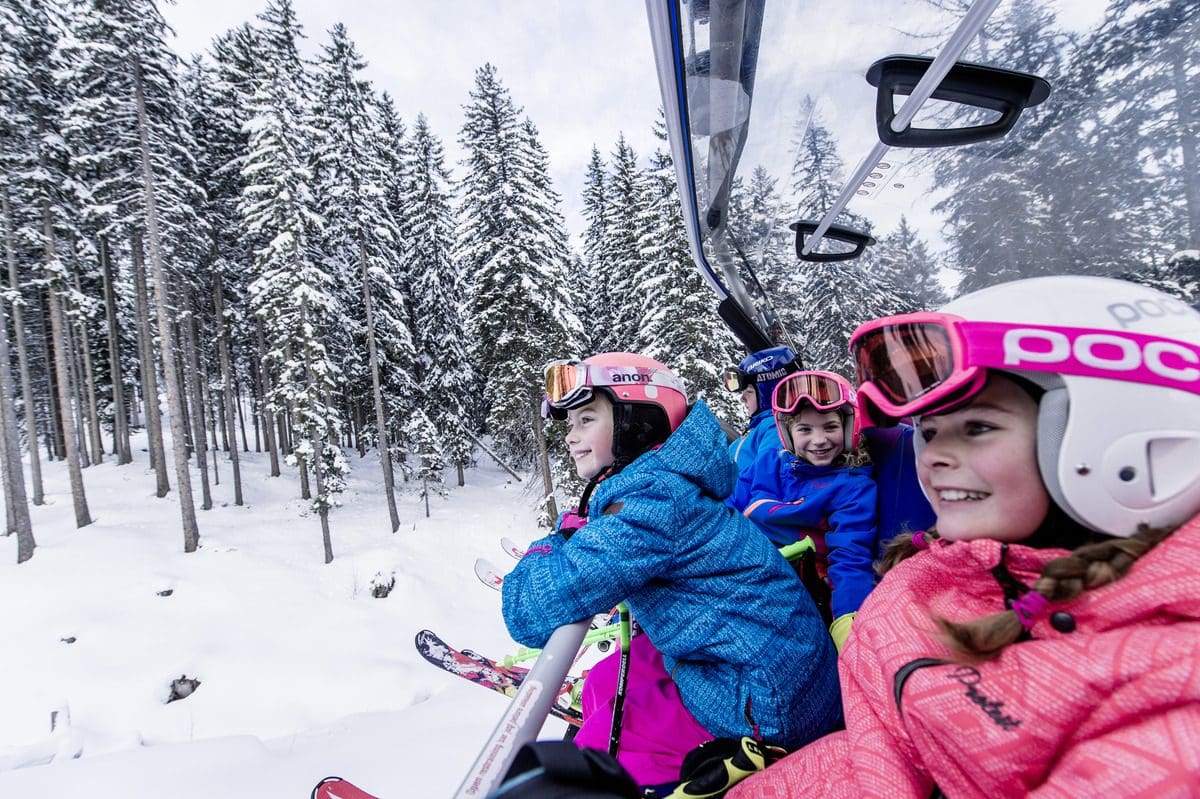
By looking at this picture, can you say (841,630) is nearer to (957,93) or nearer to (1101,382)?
(1101,382)

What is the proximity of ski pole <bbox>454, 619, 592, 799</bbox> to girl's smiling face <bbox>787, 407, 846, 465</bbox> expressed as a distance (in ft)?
6.64

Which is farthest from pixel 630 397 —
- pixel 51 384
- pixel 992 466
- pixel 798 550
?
pixel 51 384

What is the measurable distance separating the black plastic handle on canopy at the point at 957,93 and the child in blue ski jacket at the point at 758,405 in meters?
2.32

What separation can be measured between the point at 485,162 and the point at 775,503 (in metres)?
17.3

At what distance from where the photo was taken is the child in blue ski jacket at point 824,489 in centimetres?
255

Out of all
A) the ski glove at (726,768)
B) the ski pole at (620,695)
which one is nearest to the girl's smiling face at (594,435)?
the ski pole at (620,695)

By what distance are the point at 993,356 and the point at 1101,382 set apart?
0.17 metres

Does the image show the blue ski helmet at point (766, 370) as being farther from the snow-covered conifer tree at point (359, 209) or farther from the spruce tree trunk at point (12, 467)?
the spruce tree trunk at point (12, 467)

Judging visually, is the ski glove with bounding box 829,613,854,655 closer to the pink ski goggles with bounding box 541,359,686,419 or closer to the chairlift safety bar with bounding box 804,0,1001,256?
the pink ski goggles with bounding box 541,359,686,419

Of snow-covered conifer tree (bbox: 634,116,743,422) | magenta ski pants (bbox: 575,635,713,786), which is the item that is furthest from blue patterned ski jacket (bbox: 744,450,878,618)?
snow-covered conifer tree (bbox: 634,116,743,422)

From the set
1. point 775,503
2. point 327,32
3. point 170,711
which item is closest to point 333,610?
point 170,711

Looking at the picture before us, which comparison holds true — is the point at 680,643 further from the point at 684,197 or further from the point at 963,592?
the point at 684,197

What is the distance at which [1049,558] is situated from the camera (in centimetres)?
94

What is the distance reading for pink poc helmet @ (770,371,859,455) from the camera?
3.04m
